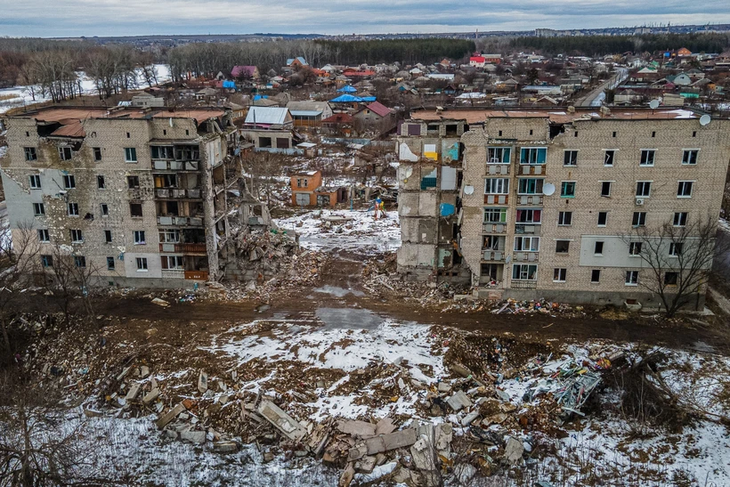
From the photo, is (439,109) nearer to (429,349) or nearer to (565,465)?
(429,349)

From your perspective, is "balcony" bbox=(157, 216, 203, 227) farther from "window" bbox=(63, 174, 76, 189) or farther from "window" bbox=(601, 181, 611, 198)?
"window" bbox=(601, 181, 611, 198)

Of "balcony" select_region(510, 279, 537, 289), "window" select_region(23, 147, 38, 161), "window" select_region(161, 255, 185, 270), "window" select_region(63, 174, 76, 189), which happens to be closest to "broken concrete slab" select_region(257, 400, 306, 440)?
"window" select_region(161, 255, 185, 270)

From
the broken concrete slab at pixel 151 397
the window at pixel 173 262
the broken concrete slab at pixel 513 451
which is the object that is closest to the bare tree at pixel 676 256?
the broken concrete slab at pixel 513 451

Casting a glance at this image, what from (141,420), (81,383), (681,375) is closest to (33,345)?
(81,383)

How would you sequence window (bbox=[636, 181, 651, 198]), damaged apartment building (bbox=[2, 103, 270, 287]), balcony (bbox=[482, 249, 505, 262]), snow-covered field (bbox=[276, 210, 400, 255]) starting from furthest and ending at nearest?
snow-covered field (bbox=[276, 210, 400, 255]) → balcony (bbox=[482, 249, 505, 262]) → damaged apartment building (bbox=[2, 103, 270, 287]) → window (bbox=[636, 181, 651, 198])

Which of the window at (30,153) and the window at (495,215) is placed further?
the window at (30,153)

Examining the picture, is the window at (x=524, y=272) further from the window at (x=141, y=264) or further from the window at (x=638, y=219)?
the window at (x=141, y=264)
